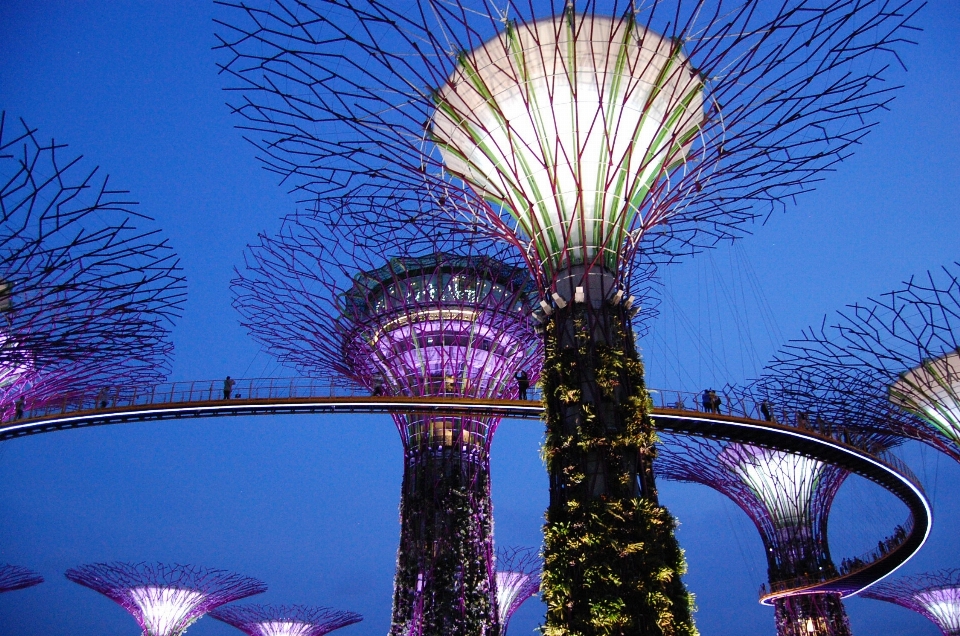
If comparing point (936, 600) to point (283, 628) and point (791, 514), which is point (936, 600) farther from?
point (283, 628)

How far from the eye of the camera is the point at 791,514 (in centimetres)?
3098

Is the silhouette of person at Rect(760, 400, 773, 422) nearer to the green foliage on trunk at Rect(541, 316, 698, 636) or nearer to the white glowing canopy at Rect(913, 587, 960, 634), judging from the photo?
the green foliage on trunk at Rect(541, 316, 698, 636)

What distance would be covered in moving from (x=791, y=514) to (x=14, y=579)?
136 ft

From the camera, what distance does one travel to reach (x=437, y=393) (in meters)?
24.8

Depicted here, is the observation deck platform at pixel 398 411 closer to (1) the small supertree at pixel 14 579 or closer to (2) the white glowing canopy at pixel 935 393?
(2) the white glowing canopy at pixel 935 393

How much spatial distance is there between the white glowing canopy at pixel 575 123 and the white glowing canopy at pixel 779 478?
2189 cm

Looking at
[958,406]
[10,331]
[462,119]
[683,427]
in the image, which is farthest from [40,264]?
[958,406]

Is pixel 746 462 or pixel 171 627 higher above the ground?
pixel 746 462

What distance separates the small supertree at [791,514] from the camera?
30531mm

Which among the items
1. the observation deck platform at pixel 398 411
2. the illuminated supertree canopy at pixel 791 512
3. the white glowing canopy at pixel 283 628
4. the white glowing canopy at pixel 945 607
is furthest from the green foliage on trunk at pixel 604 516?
the white glowing canopy at pixel 283 628

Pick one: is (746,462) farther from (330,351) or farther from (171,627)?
(171,627)

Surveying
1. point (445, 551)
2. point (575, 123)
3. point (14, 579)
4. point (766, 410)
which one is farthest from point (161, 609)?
point (575, 123)

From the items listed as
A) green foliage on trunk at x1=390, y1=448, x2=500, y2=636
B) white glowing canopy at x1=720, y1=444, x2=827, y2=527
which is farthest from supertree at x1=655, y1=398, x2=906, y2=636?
green foliage on trunk at x1=390, y1=448, x2=500, y2=636

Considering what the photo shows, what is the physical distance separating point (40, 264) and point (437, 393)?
1247 cm
